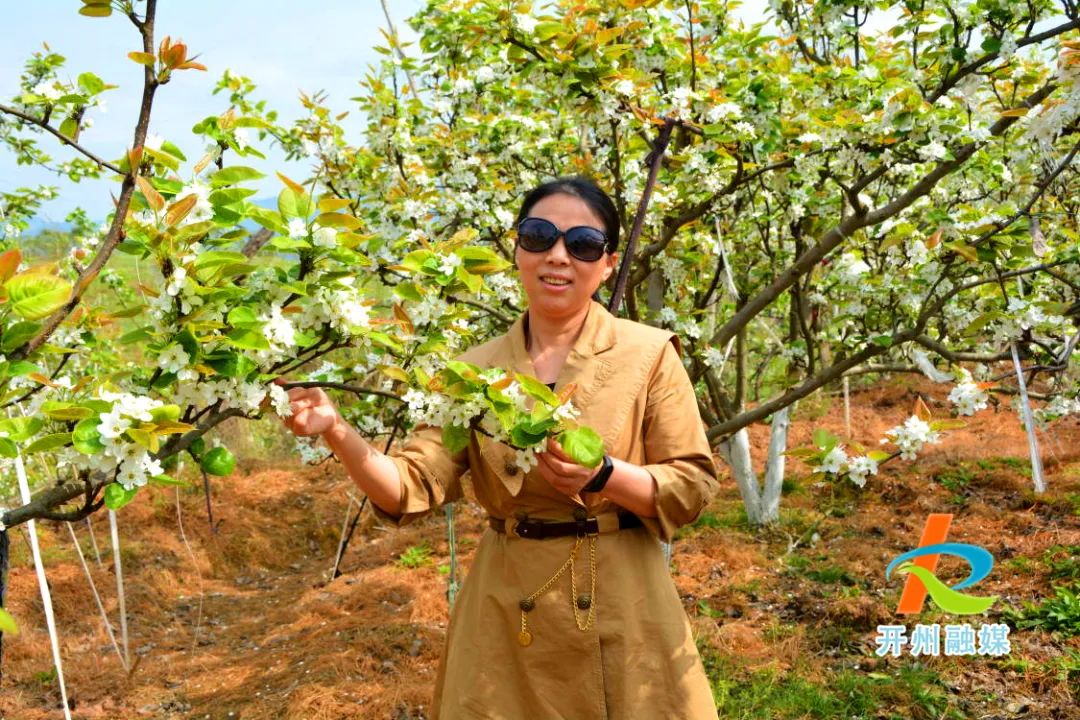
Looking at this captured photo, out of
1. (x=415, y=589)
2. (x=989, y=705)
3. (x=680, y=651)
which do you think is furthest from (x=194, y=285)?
(x=415, y=589)

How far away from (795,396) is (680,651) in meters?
2.16

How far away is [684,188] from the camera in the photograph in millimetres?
3914

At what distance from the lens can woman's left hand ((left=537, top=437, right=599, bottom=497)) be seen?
152cm

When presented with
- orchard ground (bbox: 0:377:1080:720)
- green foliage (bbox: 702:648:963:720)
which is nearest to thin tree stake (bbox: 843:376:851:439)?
orchard ground (bbox: 0:377:1080:720)

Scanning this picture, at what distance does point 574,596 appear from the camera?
179 centimetres

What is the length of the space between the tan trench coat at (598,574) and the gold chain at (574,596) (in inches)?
0.4

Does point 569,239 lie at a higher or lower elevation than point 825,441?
higher

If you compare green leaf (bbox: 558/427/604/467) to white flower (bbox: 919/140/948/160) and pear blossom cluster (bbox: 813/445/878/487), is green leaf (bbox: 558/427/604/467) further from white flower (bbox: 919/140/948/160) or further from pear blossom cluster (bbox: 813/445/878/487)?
white flower (bbox: 919/140/948/160)

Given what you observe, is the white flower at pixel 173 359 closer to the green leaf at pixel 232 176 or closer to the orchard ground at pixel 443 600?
the green leaf at pixel 232 176

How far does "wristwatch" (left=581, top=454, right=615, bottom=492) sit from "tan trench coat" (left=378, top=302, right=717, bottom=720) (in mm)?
134

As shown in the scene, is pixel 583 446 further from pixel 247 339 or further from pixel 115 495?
pixel 115 495

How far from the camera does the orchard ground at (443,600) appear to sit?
3.81 meters

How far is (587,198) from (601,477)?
66cm

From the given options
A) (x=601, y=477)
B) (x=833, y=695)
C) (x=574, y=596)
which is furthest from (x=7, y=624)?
(x=833, y=695)
